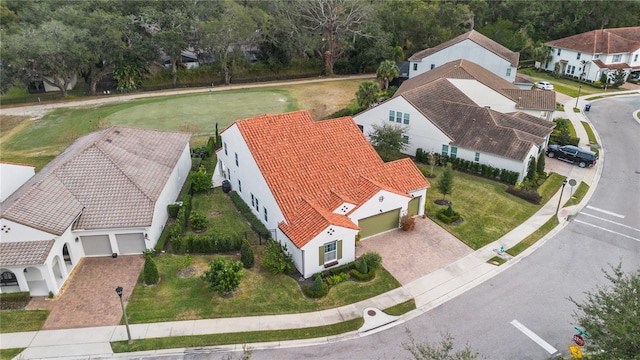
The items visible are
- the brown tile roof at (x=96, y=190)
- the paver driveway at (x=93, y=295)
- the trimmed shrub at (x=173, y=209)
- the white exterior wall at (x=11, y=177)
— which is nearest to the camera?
the paver driveway at (x=93, y=295)

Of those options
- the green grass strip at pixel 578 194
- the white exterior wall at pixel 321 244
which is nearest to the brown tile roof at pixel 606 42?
the green grass strip at pixel 578 194

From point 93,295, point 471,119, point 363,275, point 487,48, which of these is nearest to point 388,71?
point 487,48

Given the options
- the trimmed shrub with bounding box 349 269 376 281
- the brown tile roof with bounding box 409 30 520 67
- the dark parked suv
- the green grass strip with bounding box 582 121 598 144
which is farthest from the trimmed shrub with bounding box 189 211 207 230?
the brown tile roof with bounding box 409 30 520 67

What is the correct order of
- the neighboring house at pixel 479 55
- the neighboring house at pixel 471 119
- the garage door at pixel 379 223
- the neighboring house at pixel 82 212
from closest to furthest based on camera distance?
the neighboring house at pixel 82 212
the garage door at pixel 379 223
the neighboring house at pixel 471 119
the neighboring house at pixel 479 55

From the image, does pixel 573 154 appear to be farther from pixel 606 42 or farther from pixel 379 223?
pixel 606 42

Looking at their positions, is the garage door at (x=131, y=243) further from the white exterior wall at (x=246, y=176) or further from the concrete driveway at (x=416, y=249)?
the concrete driveway at (x=416, y=249)

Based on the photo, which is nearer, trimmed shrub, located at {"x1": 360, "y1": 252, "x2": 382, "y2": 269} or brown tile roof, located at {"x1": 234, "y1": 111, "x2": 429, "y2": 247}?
trimmed shrub, located at {"x1": 360, "y1": 252, "x2": 382, "y2": 269}

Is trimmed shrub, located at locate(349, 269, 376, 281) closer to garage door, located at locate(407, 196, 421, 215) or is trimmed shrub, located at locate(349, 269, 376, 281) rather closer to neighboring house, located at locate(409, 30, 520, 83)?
garage door, located at locate(407, 196, 421, 215)
